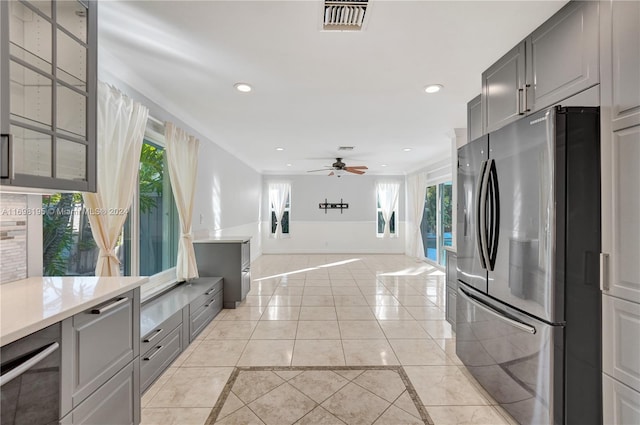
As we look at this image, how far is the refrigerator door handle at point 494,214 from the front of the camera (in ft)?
6.22

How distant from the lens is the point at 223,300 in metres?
3.91

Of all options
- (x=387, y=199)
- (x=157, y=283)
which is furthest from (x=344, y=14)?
(x=387, y=199)

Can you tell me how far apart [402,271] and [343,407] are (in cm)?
470

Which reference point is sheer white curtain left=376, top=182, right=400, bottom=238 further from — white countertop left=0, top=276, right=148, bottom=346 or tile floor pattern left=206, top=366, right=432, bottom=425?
white countertop left=0, top=276, right=148, bottom=346

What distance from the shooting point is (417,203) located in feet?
25.0

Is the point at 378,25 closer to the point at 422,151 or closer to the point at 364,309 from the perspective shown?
the point at 364,309

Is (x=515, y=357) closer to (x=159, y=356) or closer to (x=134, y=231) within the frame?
(x=159, y=356)

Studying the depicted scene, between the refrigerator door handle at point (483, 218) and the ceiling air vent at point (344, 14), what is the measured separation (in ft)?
4.14

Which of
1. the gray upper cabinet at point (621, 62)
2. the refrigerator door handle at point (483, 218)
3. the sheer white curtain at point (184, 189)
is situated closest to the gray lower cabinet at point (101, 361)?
the sheer white curtain at point (184, 189)

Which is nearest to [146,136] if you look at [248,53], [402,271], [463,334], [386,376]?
[248,53]

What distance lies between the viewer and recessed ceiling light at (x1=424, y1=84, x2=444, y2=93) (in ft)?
9.03

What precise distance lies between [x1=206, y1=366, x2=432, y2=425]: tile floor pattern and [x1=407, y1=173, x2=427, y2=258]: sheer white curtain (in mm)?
5681

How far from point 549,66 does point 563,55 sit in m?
0.10

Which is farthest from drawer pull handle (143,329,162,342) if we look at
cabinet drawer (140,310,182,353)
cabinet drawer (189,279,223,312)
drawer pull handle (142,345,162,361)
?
cabinet drawer (189,279,223,312)
